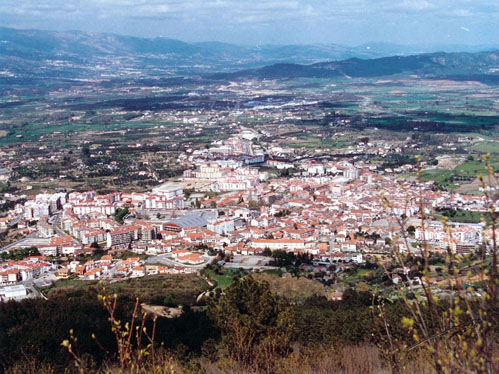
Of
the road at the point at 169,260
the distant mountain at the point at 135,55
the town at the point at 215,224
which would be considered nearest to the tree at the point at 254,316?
the town at the point at 215,224

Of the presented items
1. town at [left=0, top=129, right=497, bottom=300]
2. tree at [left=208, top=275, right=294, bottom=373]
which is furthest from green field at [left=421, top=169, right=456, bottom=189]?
tree at [left=208, top=275, right=294, bottom=373]

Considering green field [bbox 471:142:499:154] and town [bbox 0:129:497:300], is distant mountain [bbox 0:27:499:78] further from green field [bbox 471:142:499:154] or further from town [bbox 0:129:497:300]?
town [bbox 0:129:497:300]

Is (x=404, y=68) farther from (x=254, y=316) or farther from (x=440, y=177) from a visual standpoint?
(x=254, y=316)

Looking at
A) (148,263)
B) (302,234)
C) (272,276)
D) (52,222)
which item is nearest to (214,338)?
(272,276)

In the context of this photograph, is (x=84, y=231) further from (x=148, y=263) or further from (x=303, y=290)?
(x=303, y=290)

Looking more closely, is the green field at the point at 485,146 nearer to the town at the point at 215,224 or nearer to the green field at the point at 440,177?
the green field at the point at 440,177

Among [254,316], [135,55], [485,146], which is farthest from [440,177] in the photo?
[135,55]
